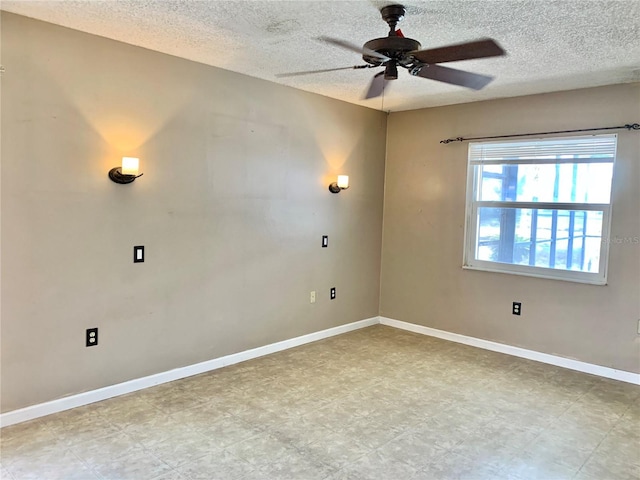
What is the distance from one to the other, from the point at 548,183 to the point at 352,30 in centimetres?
248

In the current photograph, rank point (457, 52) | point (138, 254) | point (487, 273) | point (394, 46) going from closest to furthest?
1. point (394, 46)
2. point (457, 52)
3. point (138, 254)
4. point (487, 273)

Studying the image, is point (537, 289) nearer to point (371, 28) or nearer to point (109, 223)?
point (371, 28)

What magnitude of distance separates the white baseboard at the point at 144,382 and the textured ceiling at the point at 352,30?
7.72 ft

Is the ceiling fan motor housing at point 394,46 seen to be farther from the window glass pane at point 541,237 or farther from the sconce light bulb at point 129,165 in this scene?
the window glass pane at point 541,237

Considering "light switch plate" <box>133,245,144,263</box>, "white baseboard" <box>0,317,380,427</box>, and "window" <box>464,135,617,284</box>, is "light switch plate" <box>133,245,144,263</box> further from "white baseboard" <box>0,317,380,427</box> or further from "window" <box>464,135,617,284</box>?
"window" <box>464,135,617,284</box>

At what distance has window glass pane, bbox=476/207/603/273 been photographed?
3.92 m

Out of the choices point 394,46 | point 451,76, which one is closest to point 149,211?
point 394,46

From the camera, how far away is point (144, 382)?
3340mm

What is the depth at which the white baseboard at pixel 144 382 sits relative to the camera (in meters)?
2.81

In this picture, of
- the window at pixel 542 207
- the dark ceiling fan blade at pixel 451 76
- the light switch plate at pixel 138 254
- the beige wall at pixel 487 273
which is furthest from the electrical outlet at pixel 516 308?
the light switch plate at pixel 138 254

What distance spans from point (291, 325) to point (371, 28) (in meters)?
2.75

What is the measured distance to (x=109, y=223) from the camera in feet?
10.1

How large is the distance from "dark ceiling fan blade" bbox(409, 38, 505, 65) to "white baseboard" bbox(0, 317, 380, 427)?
9.09 feet

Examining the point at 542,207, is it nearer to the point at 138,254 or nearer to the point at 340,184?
the point at 340,184
